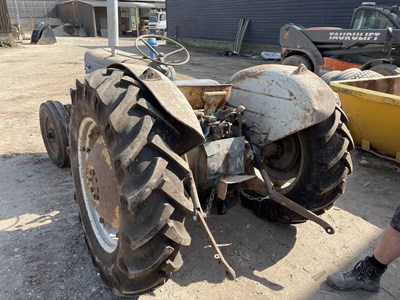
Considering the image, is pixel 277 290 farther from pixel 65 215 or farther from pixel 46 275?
pixel 65 215

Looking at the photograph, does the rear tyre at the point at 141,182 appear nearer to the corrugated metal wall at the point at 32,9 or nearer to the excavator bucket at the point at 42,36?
the excavator bucket at the point at 42,36

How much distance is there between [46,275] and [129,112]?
1.42m

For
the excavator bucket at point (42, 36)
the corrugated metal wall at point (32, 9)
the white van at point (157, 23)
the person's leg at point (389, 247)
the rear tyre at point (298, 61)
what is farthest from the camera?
the corrugated metal wall at point (32, 9)

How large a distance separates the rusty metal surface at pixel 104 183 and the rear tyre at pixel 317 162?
1.30m

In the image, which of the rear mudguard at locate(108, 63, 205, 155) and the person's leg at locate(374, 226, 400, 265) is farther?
the person's leg at locate(374, 226, 400, 265)

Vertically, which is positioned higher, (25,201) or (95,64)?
(95,64)

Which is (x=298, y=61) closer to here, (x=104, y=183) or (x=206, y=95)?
(x=206, y=95)

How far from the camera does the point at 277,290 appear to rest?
2.37m

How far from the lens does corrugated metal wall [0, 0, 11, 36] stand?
17.1m

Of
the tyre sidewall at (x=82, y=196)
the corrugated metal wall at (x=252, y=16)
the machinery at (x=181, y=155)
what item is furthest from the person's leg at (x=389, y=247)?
the corrugated metal wall at (x=252, y=16)

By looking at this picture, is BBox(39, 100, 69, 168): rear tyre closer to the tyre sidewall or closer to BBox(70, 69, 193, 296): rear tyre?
the tyre sidewall

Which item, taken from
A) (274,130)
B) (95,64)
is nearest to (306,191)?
(274,130)

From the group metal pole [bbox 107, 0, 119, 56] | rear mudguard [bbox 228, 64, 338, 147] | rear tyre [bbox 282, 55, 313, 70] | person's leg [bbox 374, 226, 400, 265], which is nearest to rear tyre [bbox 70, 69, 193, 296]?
rear mudguard [bbox 228, 64, 338, 147]

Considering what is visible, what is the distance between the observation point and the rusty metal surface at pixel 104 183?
2.04m
